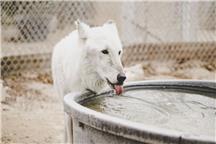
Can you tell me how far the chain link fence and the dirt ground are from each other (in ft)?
0.69

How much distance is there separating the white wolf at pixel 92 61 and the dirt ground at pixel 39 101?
3.12 ft

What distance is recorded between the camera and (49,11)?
23.0 feet

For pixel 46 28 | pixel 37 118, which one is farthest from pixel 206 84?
pixel 46 28

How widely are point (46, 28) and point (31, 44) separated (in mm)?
685

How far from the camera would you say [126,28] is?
7.29 m

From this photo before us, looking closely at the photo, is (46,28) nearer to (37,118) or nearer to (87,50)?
(37,118)

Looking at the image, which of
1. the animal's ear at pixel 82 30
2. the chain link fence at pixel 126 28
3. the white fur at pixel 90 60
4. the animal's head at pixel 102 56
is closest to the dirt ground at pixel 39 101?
the chain link fence at pixel 126 28

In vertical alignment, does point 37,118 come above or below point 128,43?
below

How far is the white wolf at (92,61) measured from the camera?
10.4 ft

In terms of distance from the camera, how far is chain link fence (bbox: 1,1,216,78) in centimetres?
663

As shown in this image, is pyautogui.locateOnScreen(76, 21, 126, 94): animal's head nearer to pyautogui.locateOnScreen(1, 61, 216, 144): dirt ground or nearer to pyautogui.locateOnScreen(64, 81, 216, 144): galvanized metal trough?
pyautogui.locateOnScreen(64, 81, 216, 144): galvanized metal trough

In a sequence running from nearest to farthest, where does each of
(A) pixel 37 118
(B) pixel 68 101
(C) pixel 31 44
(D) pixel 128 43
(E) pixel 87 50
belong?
(B) pixel 68 101 < (E) pixel 87 50 < (A) pixel 37 118 < (C) pixel 31 44 < (D) pixel 128 43

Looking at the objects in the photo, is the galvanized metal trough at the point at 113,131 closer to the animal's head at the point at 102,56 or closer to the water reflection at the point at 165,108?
the water reflection at the point at 165,108

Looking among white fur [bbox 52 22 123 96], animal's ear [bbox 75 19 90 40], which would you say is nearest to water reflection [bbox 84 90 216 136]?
white fur [bbox 52 22 123 96]
